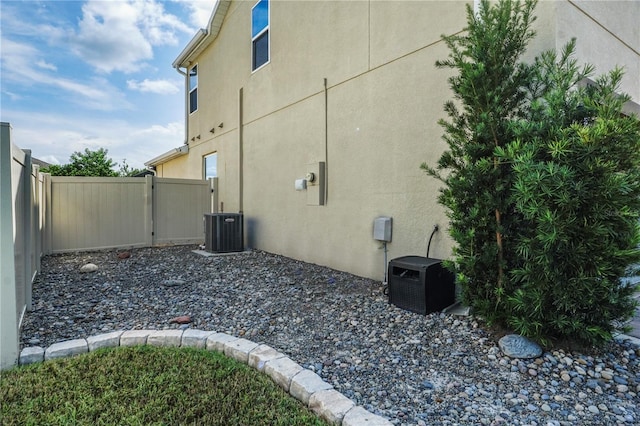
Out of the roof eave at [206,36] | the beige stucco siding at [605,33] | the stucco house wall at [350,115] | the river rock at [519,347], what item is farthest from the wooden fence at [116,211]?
the beige stucco siding at [605,33]

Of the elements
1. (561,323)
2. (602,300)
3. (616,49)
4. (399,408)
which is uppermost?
(616,49)

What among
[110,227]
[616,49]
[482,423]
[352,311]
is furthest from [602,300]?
[110,227]

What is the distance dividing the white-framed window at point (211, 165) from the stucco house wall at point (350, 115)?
3.58 ft

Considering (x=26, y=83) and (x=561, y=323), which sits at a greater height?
(x=26, y=83)

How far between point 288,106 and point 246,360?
17.4ft

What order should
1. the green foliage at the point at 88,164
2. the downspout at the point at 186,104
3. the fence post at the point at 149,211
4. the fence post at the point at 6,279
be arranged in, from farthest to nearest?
1. the green foliage at the point at 88,164
2. the downspout at the point at 186,104
3. the fence post at the point at 149,211
4. the fence post at the point at 6,279

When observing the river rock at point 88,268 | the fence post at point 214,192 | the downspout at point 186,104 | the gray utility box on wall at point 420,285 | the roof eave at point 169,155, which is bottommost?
the river rock at point 88,268

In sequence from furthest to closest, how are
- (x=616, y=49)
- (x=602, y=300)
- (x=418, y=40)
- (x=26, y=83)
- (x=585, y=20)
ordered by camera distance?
1. (x=26, y=83)
2. (x=418, y=40)
3. (x=616, y=49)
4. (x=585, y=20)
5. (x=602, y=300)

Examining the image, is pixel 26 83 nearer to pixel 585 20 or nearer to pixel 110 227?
pixel 110 227

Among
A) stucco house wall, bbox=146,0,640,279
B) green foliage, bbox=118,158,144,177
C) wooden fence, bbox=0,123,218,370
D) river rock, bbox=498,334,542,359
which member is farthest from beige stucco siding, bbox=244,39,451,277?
green foliage, bbox=118,158,144,177

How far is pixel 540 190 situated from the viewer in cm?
242

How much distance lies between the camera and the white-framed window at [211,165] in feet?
32.9

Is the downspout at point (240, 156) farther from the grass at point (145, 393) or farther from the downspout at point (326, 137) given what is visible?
the grass at point (145, 393)

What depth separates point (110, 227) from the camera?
8031mm
